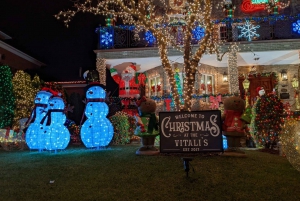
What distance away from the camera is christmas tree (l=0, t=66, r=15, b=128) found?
13586 millimetres

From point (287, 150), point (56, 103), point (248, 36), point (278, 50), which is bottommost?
point (287, 150)

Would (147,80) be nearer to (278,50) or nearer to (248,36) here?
(248,36)

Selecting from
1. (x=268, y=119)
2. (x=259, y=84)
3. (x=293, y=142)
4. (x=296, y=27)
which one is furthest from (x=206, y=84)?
(x=293, y=142)

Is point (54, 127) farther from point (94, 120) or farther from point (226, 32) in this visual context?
point (226, 32)

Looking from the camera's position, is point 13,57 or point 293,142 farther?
point 13,57

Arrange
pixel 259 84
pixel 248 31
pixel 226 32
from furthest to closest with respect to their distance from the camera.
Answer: pixel 259 84
pixel 226 32
pixel 248 31

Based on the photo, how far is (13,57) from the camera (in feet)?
64.9

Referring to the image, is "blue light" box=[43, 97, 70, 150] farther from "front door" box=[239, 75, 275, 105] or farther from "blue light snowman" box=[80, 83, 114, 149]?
"front door" box=[239, 75, 275, 105]

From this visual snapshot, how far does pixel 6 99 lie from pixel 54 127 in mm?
7205

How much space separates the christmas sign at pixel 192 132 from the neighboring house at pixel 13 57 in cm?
A: 1520

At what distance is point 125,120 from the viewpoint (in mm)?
10062

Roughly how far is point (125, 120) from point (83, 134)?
2.04 metres

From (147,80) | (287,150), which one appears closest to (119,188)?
(287,150)

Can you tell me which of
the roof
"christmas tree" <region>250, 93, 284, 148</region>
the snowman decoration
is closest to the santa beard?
the snowman decoration
